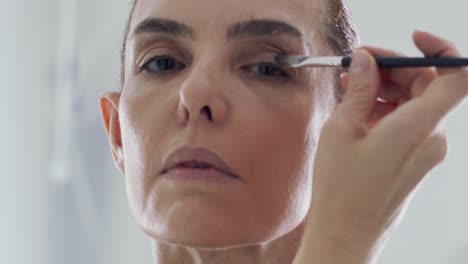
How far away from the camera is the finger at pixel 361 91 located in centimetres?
72

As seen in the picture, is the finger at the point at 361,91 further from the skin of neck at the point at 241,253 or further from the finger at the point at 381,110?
the skin of neck at the point at 241,253

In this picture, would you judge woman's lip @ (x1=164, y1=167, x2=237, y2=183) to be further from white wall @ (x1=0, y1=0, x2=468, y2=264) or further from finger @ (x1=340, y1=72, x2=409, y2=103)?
white wall @ (x1=0, y1=0, x2=468, y2=264)

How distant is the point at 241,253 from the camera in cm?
94

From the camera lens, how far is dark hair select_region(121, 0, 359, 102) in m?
1.03

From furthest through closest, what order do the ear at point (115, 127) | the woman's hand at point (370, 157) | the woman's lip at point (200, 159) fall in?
the ear at point (115, 127) → the woman's lip at point (200, 159) → the woman's hand at point (370, 157)

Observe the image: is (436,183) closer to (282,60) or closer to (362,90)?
(282,60)

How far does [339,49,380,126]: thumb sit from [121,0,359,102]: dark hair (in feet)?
0.94

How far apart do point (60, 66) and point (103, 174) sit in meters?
0.24

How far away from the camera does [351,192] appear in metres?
0.71

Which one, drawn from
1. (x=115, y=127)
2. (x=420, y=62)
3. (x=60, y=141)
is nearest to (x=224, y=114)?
(x=420, y=62)

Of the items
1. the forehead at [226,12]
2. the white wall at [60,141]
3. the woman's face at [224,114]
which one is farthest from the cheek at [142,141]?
the white wall at [60,141]

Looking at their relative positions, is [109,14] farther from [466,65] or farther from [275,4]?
[466,65]

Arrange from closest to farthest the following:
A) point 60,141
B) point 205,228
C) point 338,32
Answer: point 205,228, point 338,32, point 60,141

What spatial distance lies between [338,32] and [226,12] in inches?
7.8
